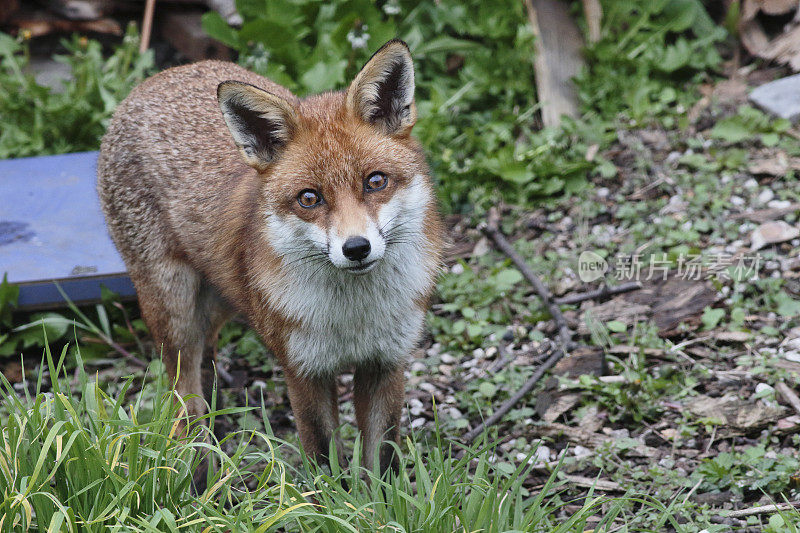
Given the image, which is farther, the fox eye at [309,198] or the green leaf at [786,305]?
the green leaf at [786,305]

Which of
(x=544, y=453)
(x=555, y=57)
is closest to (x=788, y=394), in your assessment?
(x=544, y=453)

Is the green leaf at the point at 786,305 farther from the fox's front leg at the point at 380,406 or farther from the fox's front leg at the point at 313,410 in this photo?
the fox's front leg at the point at 313,410

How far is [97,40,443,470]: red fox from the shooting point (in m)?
3.39

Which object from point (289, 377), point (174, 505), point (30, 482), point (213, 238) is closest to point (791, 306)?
point (289, 377)

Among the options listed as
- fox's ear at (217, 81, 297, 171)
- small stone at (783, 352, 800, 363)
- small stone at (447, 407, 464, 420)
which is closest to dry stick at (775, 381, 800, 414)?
small stone at (783, 352, 800, 363)

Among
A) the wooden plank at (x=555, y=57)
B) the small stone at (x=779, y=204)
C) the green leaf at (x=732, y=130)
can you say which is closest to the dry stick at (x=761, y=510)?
the small stone at (x=779, y=204)

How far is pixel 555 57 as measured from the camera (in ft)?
22.2

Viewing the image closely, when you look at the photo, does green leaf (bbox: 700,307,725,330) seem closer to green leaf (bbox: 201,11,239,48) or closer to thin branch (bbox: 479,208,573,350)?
thin branch (bbox: 479,208,573,350)

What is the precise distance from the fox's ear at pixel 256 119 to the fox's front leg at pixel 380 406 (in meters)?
1.05

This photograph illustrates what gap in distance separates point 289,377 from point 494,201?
2.85m

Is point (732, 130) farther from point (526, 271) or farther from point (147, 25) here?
point (147, 25)

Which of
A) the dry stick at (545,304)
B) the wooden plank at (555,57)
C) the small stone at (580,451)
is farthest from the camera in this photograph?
the wooden plank at (555,57)

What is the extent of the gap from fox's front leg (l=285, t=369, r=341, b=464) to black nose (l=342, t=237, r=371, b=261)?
32.1 inches

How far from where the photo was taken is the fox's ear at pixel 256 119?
11.1 feet
